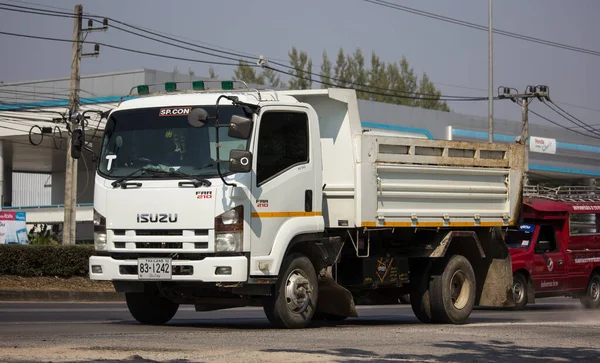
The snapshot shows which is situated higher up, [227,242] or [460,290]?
[227,242]

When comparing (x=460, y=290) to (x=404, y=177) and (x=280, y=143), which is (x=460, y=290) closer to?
(x=404, y=177)

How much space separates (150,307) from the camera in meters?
12.9

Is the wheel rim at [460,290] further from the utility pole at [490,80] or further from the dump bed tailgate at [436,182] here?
the utility pole at [490,80]

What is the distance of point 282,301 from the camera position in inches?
462

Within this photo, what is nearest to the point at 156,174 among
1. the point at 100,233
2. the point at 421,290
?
the point at 100,233

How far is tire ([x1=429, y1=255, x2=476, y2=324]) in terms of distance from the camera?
13.9 meters

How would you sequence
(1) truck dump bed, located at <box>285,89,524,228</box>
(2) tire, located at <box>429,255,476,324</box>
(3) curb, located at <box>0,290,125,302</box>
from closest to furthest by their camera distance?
(1) truck dump bed, located at <box>285,89,524,228</box> < (2) tire, located at <box>429,255,476,324</box> < (3) curb, located at <box>0,290,125,302</box>

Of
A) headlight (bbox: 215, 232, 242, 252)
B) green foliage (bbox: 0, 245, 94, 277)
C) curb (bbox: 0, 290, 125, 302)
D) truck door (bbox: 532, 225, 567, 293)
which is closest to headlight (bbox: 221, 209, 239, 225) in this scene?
headlight (bbox: 215, 232, 242, 252)

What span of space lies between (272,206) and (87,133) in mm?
27001

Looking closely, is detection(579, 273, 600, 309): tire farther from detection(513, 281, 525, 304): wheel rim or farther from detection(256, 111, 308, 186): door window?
detection(256, 111, 308, 186): door window

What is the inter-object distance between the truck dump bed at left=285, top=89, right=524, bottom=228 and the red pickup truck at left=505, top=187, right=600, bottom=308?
19.3 ft

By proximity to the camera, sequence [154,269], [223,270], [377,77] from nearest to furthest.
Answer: [223,270]
[154,269]
[377,77]

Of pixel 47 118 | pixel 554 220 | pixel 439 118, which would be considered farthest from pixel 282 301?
pixel 439 118

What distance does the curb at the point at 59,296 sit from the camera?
878 inches
